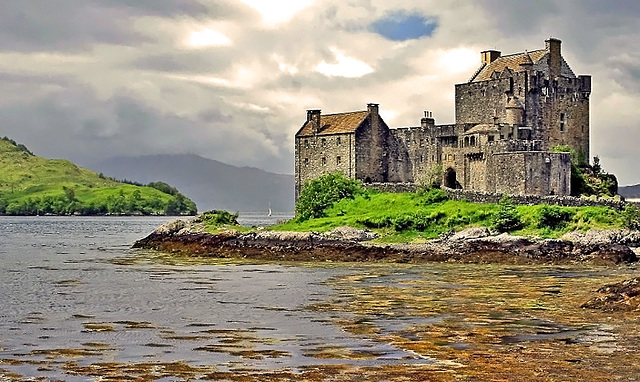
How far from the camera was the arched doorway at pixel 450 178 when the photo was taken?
244 feet

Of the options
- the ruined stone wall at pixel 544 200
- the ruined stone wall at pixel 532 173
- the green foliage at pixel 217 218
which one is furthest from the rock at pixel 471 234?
the green foliage at pixel 217 218

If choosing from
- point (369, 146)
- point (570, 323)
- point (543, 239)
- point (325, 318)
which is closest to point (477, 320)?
point (570, 323)

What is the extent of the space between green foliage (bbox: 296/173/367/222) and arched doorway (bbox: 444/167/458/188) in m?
7.12

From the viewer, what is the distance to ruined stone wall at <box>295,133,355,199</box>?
7769 cm

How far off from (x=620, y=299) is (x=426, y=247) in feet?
84.9

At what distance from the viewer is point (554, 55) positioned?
75875mm

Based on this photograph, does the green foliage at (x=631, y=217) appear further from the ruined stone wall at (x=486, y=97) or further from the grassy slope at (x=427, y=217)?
the ruined stone wall at (x=486, y=97)

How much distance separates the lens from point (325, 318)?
26.8 meters

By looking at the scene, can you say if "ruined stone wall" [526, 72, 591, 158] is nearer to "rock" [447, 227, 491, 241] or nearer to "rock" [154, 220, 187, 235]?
"rock" [447, 227, 491, 241]

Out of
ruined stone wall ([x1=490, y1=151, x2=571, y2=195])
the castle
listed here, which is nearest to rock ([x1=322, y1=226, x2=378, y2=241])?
ruined stone wall ([x1=490, y1=151, x2=571, y2=195])

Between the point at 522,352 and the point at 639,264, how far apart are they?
92.5 feet

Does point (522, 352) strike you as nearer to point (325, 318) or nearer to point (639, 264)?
point (325, 318)

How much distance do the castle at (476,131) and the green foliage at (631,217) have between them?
1389cm

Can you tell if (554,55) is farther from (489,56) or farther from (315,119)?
(315,119)
